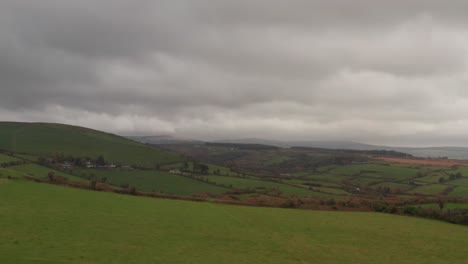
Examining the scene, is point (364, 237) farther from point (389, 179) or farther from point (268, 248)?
point (389, 179)

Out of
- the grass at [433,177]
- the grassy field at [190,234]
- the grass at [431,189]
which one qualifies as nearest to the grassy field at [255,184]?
the grass at [431,189]

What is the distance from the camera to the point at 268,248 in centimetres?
3441

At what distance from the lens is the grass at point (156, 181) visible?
4281 inches

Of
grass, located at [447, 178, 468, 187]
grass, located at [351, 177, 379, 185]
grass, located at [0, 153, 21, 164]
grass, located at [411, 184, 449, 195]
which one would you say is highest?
grass, located at [0, 153, 21, 164]

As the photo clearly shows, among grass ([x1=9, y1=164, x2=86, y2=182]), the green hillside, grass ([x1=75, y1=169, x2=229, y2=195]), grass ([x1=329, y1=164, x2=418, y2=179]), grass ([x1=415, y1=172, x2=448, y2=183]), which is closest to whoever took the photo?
grass ([x1=9, y1=164, x2=86, y2=182])

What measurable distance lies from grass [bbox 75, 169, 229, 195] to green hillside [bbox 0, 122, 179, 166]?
1040 inches

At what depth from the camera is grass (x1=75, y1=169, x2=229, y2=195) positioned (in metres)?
109

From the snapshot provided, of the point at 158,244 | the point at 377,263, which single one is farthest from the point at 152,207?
the point at 377,263

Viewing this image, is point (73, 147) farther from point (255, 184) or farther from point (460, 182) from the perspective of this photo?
point (460, 182)

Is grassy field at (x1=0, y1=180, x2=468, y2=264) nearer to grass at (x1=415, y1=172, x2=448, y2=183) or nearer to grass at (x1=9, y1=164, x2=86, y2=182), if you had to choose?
grass at (x1=9, y1=164, x2=86, y2=182)

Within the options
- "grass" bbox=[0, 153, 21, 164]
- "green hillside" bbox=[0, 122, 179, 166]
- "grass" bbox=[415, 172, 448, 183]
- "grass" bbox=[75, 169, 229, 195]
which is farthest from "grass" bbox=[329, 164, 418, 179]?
"grass" bbox=[0, 153, 21, 164]

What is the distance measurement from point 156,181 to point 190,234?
283 feet

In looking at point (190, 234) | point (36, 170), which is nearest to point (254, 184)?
point (36, 170)

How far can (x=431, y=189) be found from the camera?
411ft
